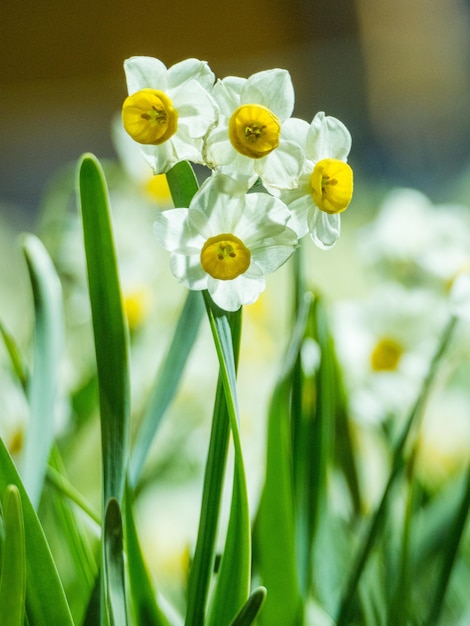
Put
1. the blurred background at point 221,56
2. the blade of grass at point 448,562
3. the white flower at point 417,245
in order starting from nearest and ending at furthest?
the blade of grass at point 448,562
the white flower at point 417,245
the blurred background at point 221,56

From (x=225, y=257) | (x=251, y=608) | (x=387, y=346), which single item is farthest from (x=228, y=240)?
(x=387, y=346)

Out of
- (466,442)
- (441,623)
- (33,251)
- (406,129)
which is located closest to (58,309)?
(33,251)

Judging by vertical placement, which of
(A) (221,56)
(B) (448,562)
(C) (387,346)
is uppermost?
(A) (221,56)

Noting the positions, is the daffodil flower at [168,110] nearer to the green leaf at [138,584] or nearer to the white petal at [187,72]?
the white petal at [187,72]

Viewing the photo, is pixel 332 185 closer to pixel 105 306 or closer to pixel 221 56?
pixel 105 306

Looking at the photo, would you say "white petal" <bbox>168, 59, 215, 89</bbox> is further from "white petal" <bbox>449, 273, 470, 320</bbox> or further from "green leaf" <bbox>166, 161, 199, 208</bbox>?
"white petal" <bbox>449, 273, 470, 320</bbox>

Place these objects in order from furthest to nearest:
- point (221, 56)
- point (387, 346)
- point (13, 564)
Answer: point (221, 56) < point (387, 346) < point (13, 564)

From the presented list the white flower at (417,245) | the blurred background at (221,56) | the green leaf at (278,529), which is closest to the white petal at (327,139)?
the green leaf at (278,529)
